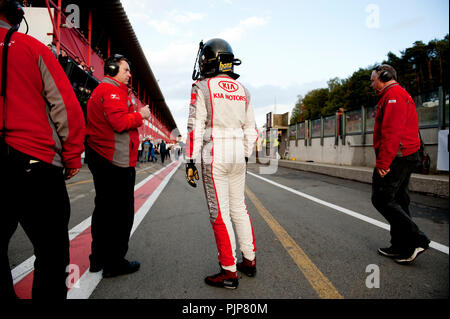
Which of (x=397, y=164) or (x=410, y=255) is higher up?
(x=397, y=164)

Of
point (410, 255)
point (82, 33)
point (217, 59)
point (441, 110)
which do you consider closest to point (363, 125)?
point (441, 110)

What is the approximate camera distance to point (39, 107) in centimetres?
149

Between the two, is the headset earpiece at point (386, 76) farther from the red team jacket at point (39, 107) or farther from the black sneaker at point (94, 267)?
the black sneaker at point (94, 267)

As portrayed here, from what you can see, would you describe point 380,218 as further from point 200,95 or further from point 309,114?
point 309,114

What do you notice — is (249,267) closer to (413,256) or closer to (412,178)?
(413,256)

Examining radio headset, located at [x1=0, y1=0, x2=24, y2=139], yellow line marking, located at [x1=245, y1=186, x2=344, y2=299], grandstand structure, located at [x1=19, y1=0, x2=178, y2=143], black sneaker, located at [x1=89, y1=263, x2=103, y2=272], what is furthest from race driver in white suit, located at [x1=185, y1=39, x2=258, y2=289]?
grandstand structure, located at [x1=19, y1=0, x2=178, y2=143]

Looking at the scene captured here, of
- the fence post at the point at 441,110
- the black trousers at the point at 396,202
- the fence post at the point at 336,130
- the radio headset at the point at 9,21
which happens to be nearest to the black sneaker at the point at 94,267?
the radio headset at the point at 9,21

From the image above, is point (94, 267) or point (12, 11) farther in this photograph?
point (94, 267)

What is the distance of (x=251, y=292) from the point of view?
6.91 feet

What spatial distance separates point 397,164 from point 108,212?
116 inches

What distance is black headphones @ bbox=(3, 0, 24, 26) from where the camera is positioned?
4.84 feet

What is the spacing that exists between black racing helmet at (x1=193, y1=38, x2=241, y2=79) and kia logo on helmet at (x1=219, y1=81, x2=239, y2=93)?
0.13 meters
